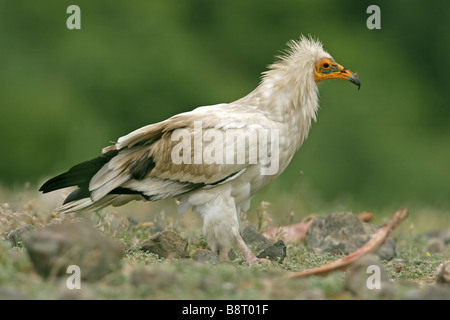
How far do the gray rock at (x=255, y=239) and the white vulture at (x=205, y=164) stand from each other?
17.2 inches

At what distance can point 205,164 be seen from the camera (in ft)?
19.1

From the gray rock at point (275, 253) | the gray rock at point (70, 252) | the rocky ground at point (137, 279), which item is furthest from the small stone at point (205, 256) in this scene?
the gray rock at point (70, 252)

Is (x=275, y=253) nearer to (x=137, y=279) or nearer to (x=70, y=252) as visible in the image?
(x=137, y=279)

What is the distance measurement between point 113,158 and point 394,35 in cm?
1210

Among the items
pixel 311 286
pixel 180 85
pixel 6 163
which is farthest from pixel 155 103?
pixel 311 286

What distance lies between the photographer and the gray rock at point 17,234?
589cm

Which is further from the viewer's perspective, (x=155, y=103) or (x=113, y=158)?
(x=155, y=103)

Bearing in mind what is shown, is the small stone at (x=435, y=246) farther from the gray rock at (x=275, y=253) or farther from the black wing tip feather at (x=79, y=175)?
the black wing tip feather at (x=79, y=175)

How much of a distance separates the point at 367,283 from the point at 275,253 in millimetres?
1820

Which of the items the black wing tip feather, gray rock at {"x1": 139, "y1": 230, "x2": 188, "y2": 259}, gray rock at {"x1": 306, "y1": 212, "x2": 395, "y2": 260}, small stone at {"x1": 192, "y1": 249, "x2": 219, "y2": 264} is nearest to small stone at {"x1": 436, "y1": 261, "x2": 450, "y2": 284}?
small stone at {"x1": 192, "y1": 249, "x2": 219, "y2": 264}

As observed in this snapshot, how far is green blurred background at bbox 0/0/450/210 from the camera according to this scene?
49.6 ft
